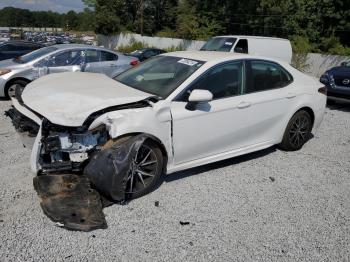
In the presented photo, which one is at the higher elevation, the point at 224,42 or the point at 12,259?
the point at 224,42

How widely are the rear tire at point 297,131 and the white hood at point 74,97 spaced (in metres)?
2.52

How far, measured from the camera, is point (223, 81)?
465cm

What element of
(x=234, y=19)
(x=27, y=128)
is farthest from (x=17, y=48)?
(x=234, y=19)

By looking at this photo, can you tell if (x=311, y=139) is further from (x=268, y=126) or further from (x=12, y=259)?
(x=12, y=259)

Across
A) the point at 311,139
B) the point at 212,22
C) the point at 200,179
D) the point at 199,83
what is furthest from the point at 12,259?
the point at 212,22

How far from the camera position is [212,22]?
113 feet

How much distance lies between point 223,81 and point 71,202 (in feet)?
7.83

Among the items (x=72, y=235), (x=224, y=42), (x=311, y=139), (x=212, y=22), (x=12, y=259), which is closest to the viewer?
(x=12, y=259)

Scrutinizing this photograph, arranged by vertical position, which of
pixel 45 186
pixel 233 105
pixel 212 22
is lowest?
pixel 45 186

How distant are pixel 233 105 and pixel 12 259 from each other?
2.99 m

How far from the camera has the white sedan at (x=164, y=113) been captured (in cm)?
378

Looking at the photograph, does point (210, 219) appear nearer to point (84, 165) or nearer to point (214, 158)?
point (214, 158)

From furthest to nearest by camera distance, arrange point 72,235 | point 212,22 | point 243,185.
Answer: point 212,22 < point 243,185 < point 72,235

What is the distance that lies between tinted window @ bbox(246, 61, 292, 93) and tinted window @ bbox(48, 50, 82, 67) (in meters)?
5.34
